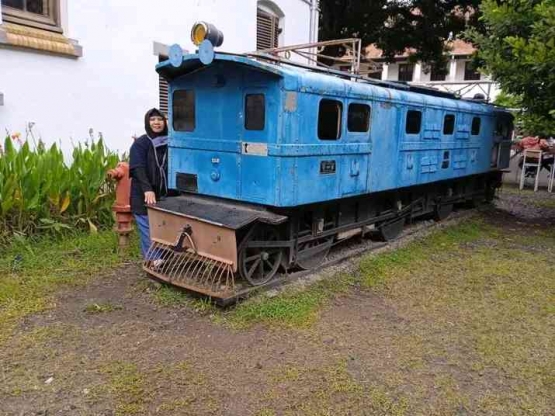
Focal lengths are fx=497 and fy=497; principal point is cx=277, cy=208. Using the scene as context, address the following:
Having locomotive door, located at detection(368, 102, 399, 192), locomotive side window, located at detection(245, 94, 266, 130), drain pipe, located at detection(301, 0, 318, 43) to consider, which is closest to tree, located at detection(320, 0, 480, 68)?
drain pipe, located at detection(301, 0, 318, 43)

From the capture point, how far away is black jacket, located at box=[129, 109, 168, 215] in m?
5.46

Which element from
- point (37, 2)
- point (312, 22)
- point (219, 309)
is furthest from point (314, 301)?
point (312, 22)

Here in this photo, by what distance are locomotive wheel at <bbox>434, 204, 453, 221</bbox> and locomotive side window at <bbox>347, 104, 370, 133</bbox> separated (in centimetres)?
369

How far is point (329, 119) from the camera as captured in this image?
17.8 feet

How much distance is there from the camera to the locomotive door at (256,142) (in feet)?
16.0

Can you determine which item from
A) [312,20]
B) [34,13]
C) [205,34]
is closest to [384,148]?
[205,34]

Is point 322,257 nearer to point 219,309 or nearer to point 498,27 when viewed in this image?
point 219,309

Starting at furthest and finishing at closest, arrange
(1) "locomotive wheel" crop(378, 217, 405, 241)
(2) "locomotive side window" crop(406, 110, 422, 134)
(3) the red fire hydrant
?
(1) "locomotive wheel" crop(378, 217, 405, 241) → (2) "locomotive side window" crop(406, 110, 422, 134) → (3) the red fire hydrant

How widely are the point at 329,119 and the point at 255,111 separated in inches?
35.9

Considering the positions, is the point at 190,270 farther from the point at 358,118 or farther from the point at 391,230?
the point at 391,230

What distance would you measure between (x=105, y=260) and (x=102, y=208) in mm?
1185

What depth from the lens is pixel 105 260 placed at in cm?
594

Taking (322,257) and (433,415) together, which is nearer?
(433,415)

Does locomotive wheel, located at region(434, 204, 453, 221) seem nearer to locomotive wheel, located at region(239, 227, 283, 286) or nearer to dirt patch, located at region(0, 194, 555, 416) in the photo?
dirt patch, located at region(0, 194, 555, 416)
